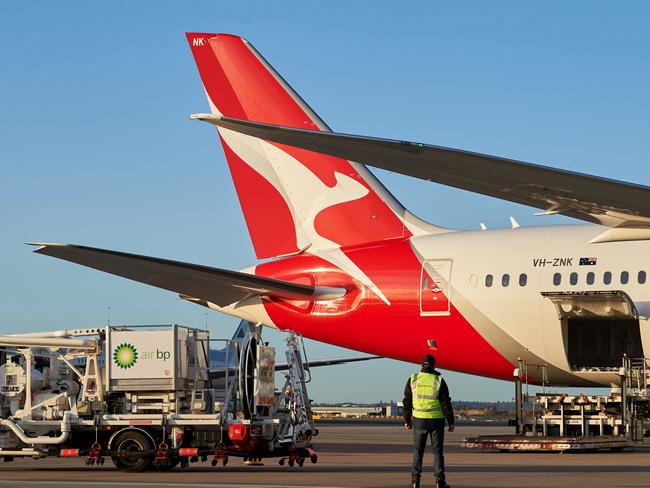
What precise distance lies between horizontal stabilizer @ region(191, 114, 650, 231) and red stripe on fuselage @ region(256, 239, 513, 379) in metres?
8.70

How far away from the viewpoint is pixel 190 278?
22.3 metres

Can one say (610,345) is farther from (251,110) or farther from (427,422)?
(427,422)

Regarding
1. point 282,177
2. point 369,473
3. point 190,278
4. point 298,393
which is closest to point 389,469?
point 369,473

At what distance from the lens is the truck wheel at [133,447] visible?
16.6 metres

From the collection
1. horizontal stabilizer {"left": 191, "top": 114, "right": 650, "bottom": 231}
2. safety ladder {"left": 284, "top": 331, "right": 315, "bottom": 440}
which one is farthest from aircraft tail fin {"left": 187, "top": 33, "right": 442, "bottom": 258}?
horizontal stabilizer {"left": 191, "top": 114, "right": 650, "bottom": 231}

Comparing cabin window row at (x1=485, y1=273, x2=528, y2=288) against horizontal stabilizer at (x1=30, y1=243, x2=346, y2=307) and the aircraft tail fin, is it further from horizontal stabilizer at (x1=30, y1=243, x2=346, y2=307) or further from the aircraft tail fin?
horizontal stabilizer at (x1=30, y1=243, x2=346, y2=307)

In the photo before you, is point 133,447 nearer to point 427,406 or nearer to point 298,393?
point 298,393

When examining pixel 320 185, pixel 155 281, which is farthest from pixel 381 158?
pixel 320 185

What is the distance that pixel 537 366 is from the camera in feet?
79.8

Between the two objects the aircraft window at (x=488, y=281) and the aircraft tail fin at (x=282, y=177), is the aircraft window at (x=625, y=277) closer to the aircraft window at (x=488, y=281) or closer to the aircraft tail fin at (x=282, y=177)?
the aircraft window at (x=488, y=281)

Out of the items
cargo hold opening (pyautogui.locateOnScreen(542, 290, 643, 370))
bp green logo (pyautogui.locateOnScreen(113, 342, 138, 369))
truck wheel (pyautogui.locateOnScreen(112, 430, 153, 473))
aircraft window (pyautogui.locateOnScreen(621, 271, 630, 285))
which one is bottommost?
truck wheel (pyautogui.locateOnScreen(112, 430, 153, 473))

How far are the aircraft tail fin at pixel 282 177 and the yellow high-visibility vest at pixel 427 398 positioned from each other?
12.4 m

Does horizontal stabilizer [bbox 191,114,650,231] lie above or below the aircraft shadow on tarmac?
above

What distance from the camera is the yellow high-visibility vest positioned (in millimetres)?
13633
